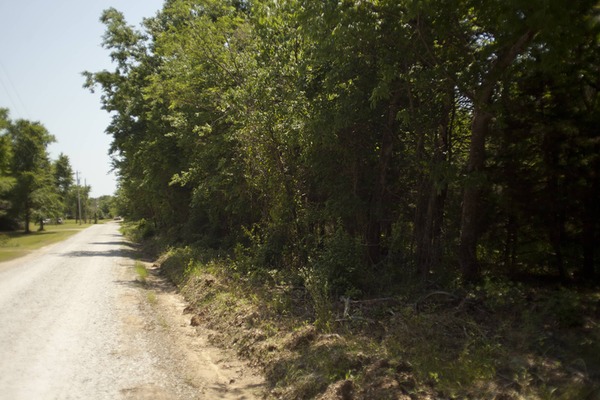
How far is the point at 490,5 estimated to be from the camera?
6.31 metres

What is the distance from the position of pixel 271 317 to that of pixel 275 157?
5129 millimetres

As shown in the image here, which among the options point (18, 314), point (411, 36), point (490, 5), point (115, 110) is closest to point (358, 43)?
point (411, 36)

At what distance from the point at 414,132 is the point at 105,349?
7.37m

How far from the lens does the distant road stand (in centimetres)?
589

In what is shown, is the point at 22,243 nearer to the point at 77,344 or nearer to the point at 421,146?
the point at 77,344

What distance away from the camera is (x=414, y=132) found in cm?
1015

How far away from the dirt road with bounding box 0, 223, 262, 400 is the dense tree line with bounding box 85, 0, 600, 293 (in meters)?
2.84

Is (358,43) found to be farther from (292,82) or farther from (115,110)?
(115,110)

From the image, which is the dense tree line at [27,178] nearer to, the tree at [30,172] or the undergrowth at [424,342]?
the tree at [30,172]

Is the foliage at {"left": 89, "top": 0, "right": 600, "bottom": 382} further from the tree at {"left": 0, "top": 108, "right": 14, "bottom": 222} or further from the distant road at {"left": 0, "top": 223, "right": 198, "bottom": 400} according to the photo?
the tree at {"left": 0, "top": 108, "right": 14, "bottom": 222}

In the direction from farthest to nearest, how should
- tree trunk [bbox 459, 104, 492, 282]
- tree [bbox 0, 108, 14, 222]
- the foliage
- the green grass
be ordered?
1. tree [bbox 0, 108, 14, 222]
2. the green grass
3. tree trunk [bbox 459, 104, 492, 282]
4. the foliage

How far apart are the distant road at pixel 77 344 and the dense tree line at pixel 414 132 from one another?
360 cm

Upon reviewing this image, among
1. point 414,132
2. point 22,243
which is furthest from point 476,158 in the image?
point 22,243

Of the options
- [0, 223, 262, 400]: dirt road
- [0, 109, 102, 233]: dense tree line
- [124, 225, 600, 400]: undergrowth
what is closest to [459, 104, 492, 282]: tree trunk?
[124, 225, 600, 400]: undergrowth
